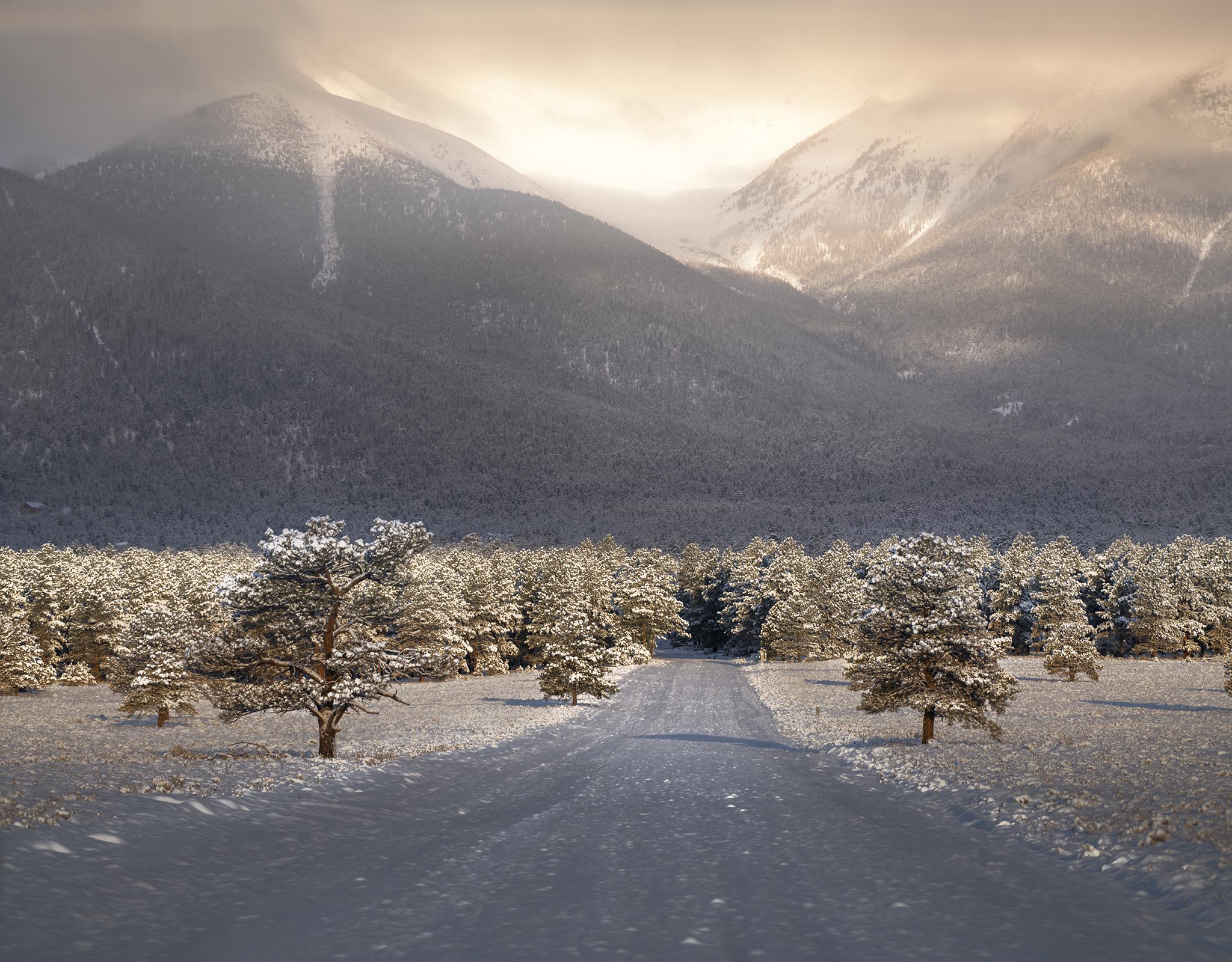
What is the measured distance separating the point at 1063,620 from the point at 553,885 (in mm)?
75174

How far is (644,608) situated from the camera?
88438mm

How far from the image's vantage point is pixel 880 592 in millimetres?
28531

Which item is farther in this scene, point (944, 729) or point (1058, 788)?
point (944, 729)

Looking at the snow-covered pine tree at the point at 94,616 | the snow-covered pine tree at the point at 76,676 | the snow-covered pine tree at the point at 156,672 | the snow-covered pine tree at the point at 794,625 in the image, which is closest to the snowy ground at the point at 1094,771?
the snow-covered pine tree at the point at 794,625

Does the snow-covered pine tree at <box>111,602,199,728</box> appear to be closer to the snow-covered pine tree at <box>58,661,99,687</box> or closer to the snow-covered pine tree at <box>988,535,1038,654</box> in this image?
the snow-covered pine tree at <box>58,661,99,687</box>

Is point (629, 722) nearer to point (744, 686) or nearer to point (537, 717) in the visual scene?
point (537, 717)

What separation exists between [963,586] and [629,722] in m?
20.3

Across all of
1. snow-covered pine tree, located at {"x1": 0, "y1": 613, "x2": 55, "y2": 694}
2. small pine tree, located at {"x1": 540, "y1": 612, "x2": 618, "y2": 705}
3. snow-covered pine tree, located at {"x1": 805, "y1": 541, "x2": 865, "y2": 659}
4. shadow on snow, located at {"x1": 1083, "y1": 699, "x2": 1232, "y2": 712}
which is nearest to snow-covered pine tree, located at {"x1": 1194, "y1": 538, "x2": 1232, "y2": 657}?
snow-covered pine tree, located at {"x1": 805, "y1": 541, "x2": 865, "y2": 659}

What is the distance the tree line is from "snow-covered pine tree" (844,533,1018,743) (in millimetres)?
73

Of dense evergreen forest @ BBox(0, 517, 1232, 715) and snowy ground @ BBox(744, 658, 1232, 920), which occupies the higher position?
dense evergreen forest @ BBox(0, 517, 1232, 715)

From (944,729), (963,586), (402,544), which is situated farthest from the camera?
(944,729)

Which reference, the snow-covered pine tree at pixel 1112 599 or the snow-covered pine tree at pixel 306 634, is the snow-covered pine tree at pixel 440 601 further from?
the snow-covered pine tree at pixel 1112 599

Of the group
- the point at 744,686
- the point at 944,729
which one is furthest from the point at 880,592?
the point at 744,686

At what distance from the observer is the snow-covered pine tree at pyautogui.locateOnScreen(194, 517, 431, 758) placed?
2389cm
